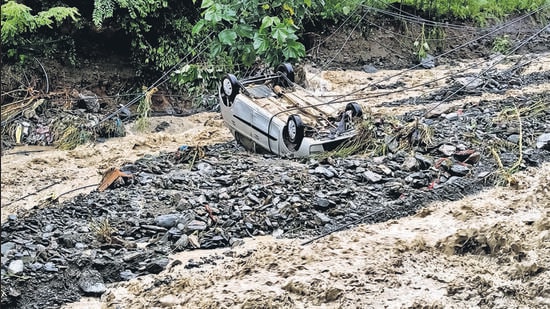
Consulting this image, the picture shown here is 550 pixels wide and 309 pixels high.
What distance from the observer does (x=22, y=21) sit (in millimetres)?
8742

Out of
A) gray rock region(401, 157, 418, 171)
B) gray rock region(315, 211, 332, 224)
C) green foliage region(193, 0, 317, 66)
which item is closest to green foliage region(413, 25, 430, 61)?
green foliage region(193, 0, 317, 66)

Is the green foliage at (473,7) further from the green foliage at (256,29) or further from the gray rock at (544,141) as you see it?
the gray rock at (544,141)

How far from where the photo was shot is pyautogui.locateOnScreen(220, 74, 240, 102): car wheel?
721 centimetres

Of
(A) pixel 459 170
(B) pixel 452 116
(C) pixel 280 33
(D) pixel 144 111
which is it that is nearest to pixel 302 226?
(A) pixel 459 170

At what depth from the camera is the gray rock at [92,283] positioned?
13.8 ft

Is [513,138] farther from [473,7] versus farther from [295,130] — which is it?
[473,7]

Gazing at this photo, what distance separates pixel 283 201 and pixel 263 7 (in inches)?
165

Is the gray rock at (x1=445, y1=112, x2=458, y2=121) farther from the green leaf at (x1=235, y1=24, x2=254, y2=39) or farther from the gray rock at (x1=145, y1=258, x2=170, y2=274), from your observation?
the gray rock at (x1=145, y1=258, x2=170, y2=274)

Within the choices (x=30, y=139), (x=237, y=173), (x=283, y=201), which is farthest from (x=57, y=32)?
(x=283, y=201)

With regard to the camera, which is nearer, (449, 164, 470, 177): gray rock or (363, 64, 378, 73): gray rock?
(449, 164, 470, 177): gray rock

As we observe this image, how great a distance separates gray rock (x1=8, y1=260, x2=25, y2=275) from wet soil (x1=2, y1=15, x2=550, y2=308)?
0.02 metres

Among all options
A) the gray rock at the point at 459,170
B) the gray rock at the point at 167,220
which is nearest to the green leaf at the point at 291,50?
the gray rock at the point at 459,170

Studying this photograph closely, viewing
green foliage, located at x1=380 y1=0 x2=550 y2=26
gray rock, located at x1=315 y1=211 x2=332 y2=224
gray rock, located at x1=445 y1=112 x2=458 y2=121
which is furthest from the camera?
green foliage, located at x1=380 y1=0 x2=550 y2=26

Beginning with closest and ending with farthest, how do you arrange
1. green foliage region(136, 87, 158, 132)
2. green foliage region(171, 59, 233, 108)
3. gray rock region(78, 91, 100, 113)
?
green foliage region(136, 87, 158, 132), gray rock region(78, 91, 100, 113), green foliage region(171, 59, 233, 108)
